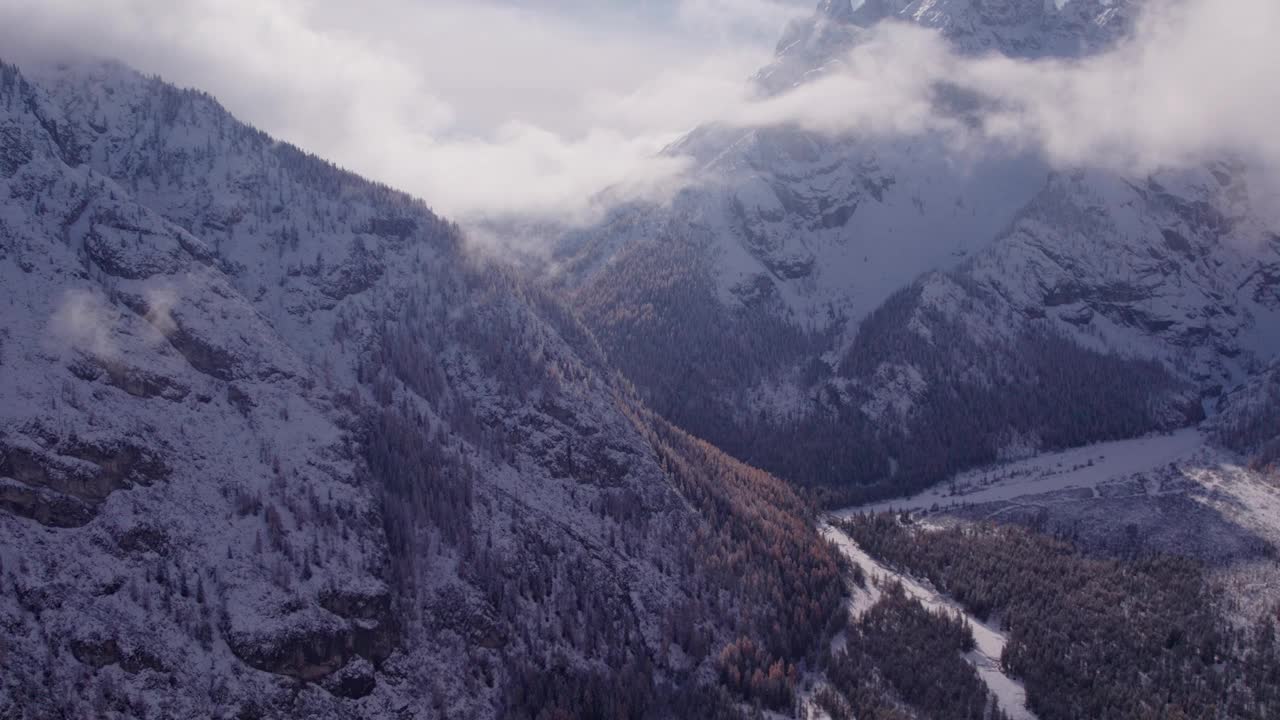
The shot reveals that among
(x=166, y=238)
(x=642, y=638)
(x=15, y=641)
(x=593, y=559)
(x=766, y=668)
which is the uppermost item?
(x=166, y=238)

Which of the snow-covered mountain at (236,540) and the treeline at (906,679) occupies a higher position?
the snow-covered mountain at (236,540)

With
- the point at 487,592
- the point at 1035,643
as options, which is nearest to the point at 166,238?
the point at 487,592

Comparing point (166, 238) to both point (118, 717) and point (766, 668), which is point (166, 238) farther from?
point (766, 668)

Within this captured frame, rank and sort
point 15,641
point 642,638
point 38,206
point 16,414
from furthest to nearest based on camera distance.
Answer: point 642,638 < point 38,206 < point 16,414 < point 15,641

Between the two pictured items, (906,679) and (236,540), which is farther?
(906,679)

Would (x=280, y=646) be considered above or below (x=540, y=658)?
above

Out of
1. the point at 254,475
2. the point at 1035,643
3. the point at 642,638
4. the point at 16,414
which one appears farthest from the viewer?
the point at 1035,643

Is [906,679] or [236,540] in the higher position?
[236,540]

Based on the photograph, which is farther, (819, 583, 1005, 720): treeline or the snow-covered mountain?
(819, 583, 1005, 720): treeline

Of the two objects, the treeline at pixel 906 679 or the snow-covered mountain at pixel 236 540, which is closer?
the snow-covered mountain at pixel 236 540

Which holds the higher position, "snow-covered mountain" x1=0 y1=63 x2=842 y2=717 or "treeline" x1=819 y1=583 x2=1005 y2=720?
"snow-covered mountain" x1=0 y1=63 x2=842 y2=717

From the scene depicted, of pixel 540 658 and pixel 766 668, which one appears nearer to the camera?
pixel 540 658
